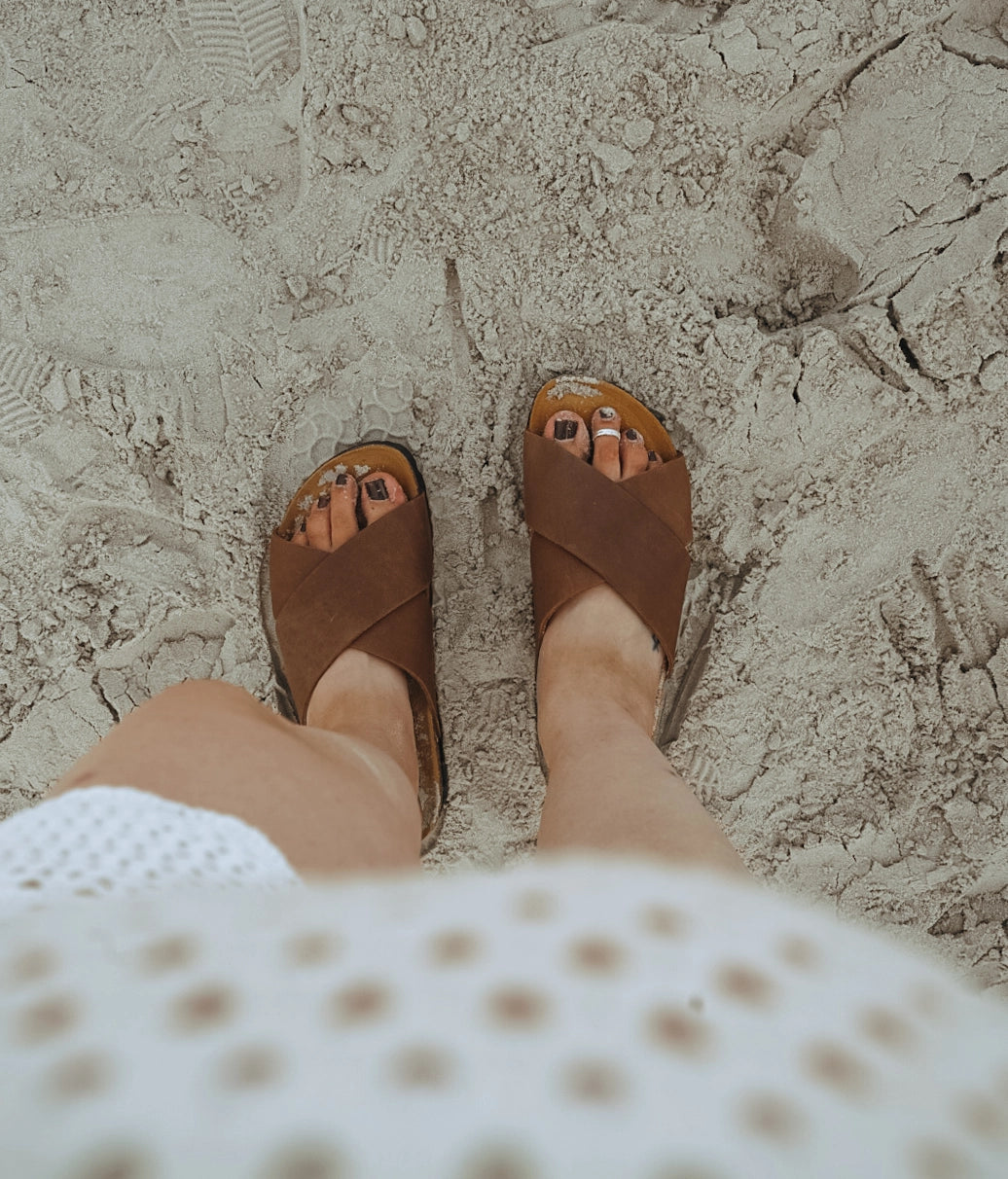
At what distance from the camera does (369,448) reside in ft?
3.99

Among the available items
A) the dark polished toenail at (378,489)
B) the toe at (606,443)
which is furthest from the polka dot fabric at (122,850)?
the toe at (606,443)

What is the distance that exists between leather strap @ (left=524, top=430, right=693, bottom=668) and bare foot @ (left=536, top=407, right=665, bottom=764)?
0.08 ft

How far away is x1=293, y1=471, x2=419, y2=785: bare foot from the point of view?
118 cm

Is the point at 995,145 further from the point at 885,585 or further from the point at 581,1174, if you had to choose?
the point at 581,1174

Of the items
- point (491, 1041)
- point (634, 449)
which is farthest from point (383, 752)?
point (491, 1041)

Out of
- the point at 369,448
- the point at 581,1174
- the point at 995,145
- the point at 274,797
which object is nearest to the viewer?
the point at 581,1174

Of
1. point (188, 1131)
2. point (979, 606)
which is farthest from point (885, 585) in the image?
point (188, 1131)

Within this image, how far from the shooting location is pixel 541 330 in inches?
46.4

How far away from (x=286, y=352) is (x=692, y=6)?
757 mm

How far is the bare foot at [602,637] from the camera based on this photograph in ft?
3.84

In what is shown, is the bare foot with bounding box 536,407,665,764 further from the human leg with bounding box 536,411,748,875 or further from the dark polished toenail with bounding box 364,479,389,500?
the dark polished toenail with bounding box 364,479,389,500

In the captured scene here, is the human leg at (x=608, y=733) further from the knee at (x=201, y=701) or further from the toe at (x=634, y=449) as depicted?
the knee at (x=201, y=701)

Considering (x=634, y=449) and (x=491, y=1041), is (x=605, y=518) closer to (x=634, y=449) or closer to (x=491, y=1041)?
(x=634, y=449)

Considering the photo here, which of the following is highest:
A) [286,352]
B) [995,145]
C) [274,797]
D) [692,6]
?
[692,6]
